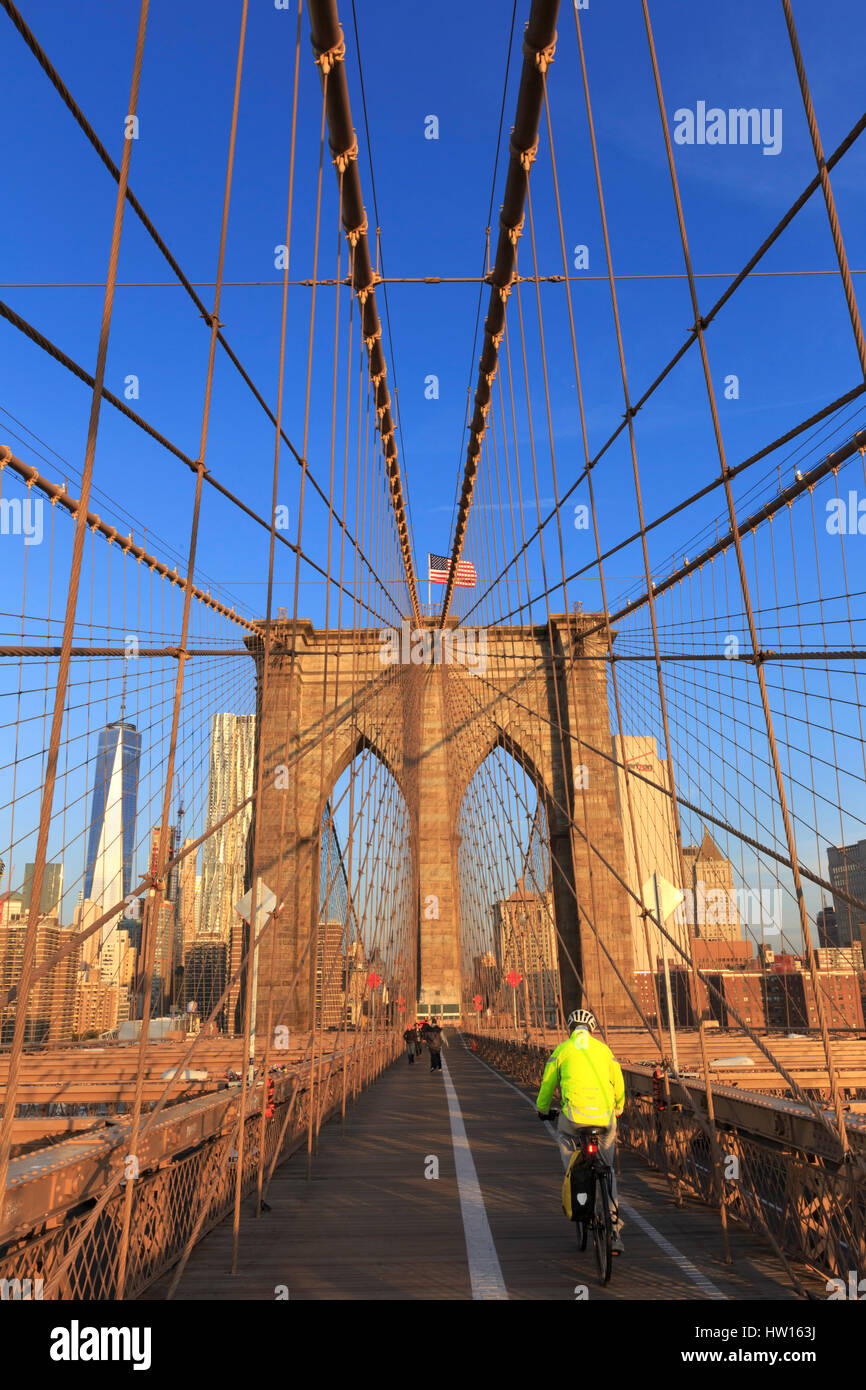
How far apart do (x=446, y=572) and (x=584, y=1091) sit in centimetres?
2439

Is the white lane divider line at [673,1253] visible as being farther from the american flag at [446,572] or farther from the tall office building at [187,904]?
the american flag at [446,572]

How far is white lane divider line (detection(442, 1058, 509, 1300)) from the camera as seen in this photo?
3.87m

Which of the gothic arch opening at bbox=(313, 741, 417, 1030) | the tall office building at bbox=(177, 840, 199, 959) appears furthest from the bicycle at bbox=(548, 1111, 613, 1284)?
the tall office building at bbox=(177, 840, 199, 959)

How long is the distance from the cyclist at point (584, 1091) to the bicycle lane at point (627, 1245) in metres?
0.29

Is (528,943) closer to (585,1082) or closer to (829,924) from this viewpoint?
(829,924)

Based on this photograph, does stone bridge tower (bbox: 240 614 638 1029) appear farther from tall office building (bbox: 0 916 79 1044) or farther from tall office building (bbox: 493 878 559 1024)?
A: tall office building (bbox: 0 916 79 1044)

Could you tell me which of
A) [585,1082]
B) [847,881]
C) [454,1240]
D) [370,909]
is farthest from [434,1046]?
[585,1082]

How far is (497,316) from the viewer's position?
42.4ft

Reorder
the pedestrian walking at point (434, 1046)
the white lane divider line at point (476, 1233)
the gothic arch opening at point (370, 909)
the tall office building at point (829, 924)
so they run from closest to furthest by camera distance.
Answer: the white lane divider line at point (476, 1233) → the gothic arch opening at point (370, 909) → the pedestrian walking at point (434, 1046) → the tall office building at point (829, 924)

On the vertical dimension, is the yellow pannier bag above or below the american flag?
below

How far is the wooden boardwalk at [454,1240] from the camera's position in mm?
3844

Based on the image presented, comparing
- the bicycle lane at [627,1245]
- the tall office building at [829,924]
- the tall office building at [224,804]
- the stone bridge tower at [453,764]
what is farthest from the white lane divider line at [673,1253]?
the stone bridge tower at [453,764]

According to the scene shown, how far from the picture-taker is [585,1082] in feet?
15.1

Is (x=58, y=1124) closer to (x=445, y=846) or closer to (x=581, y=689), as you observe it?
(x=581, y=689)
